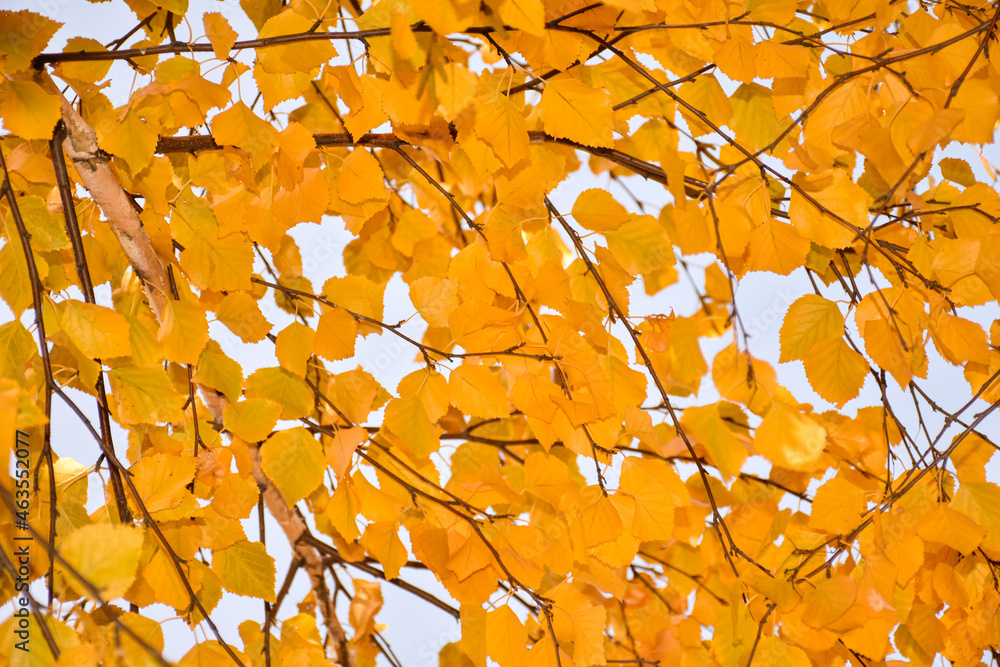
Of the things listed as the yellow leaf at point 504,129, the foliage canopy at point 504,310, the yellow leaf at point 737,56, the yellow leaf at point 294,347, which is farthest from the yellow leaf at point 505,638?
the yellow leaf at point 737,56

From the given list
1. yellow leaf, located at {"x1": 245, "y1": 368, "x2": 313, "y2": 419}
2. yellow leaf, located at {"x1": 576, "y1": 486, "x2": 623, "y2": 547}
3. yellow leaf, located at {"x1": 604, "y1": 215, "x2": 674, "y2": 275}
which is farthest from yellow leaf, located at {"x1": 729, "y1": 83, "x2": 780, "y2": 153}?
yellow leaf, located at {"x1": 245, "y1": 368, "x2": 313, "y2": 419}

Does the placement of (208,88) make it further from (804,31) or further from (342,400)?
(804,31)

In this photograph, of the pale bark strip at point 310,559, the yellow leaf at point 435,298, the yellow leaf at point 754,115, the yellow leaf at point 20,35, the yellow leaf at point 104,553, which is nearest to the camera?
the yellow leaf at point 104,553

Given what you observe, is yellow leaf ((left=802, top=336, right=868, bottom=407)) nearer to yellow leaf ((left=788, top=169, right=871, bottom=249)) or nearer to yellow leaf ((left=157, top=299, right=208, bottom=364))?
yellow leaf ((left=788, top=169, right=871, bottom=249))

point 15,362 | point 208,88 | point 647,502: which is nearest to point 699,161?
point 647,502

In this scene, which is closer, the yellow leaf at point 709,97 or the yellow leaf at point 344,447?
the yellow leaf at point 344,447

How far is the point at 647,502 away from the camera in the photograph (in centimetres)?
54

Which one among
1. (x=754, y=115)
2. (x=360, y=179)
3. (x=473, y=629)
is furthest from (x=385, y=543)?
(x=754, y=115)

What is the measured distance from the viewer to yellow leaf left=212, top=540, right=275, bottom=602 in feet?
1.80

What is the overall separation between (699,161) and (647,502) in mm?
382

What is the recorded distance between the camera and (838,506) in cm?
58

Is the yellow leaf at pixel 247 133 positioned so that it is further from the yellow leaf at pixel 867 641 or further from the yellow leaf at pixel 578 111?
the yellow leaf at pixel 867 641

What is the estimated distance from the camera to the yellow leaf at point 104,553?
0.32 meters

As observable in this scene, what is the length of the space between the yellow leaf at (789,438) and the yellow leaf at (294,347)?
14.1 inches
